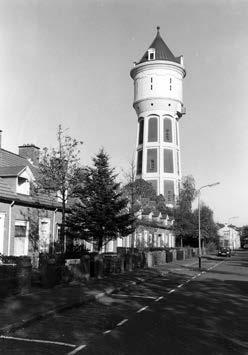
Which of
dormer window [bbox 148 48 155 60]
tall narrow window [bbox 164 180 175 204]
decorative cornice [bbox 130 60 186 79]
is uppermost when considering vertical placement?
dormer window [bbox 148 48 155 60]

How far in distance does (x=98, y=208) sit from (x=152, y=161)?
52.1 m

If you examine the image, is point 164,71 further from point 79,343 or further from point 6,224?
point 79,343

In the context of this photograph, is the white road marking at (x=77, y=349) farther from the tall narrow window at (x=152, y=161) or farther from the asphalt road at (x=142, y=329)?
the tall narrow window at (x=152, y=161)

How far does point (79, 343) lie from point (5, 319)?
2488mm

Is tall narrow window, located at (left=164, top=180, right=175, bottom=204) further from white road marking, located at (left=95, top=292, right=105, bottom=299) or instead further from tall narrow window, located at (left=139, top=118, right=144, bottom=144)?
white road marking, located at (left=95, top=292, right=105, bottom=299)

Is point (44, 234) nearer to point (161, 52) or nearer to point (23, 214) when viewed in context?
point (23, 214)

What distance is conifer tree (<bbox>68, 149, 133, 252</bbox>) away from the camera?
1021 inches

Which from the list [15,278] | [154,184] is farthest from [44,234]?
[154,184]

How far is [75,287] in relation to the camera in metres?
18.4

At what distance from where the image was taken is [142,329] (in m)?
10.4

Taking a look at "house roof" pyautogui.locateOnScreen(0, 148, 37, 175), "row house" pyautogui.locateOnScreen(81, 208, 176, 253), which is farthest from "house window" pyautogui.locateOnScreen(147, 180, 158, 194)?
"house roof" pyautogui.locateOnScreen(0, 148, 37, 175)

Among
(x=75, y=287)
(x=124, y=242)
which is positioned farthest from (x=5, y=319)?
(x=124, y=242)

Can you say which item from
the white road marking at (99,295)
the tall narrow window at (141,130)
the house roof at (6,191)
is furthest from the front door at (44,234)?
the tall narrow window at (141,130)

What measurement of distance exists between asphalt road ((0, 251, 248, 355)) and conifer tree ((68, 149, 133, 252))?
384 inches
